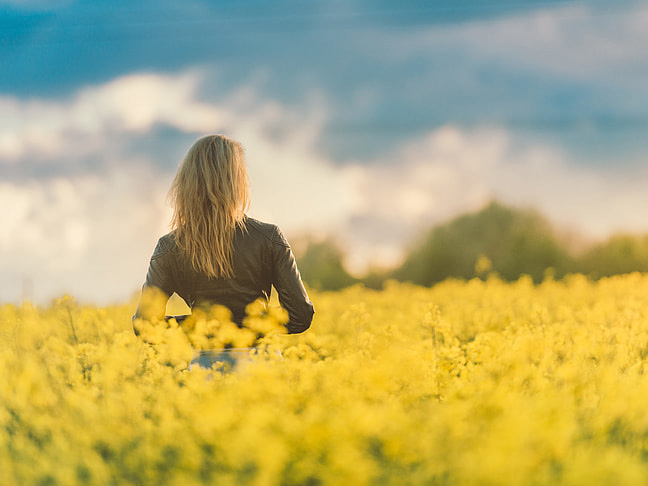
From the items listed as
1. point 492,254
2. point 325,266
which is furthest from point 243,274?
point 492,254

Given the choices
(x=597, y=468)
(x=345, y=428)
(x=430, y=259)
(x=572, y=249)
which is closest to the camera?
(x=597, y=468)

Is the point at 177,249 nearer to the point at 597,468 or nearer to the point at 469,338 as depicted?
the point at 597,468

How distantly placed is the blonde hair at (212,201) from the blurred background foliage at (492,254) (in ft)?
42.8

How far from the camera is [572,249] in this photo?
1781 cm

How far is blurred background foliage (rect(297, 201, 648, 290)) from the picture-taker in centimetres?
1673

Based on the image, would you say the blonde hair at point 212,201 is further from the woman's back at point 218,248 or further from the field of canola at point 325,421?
the field of canola at point 325,421

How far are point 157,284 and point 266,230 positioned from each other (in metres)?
0.65

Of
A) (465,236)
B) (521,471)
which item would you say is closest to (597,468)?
(521,471)

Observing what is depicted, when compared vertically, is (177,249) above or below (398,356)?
above

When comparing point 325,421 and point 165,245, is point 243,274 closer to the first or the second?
point 165,245

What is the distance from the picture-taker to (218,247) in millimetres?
2922

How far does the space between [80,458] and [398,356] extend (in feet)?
5.17

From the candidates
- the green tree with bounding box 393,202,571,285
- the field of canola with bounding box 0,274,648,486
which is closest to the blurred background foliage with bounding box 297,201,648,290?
the green tree with bounding box 393,202,571,285

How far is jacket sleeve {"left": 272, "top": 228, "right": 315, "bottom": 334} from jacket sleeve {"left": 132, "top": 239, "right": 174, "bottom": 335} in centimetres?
57
